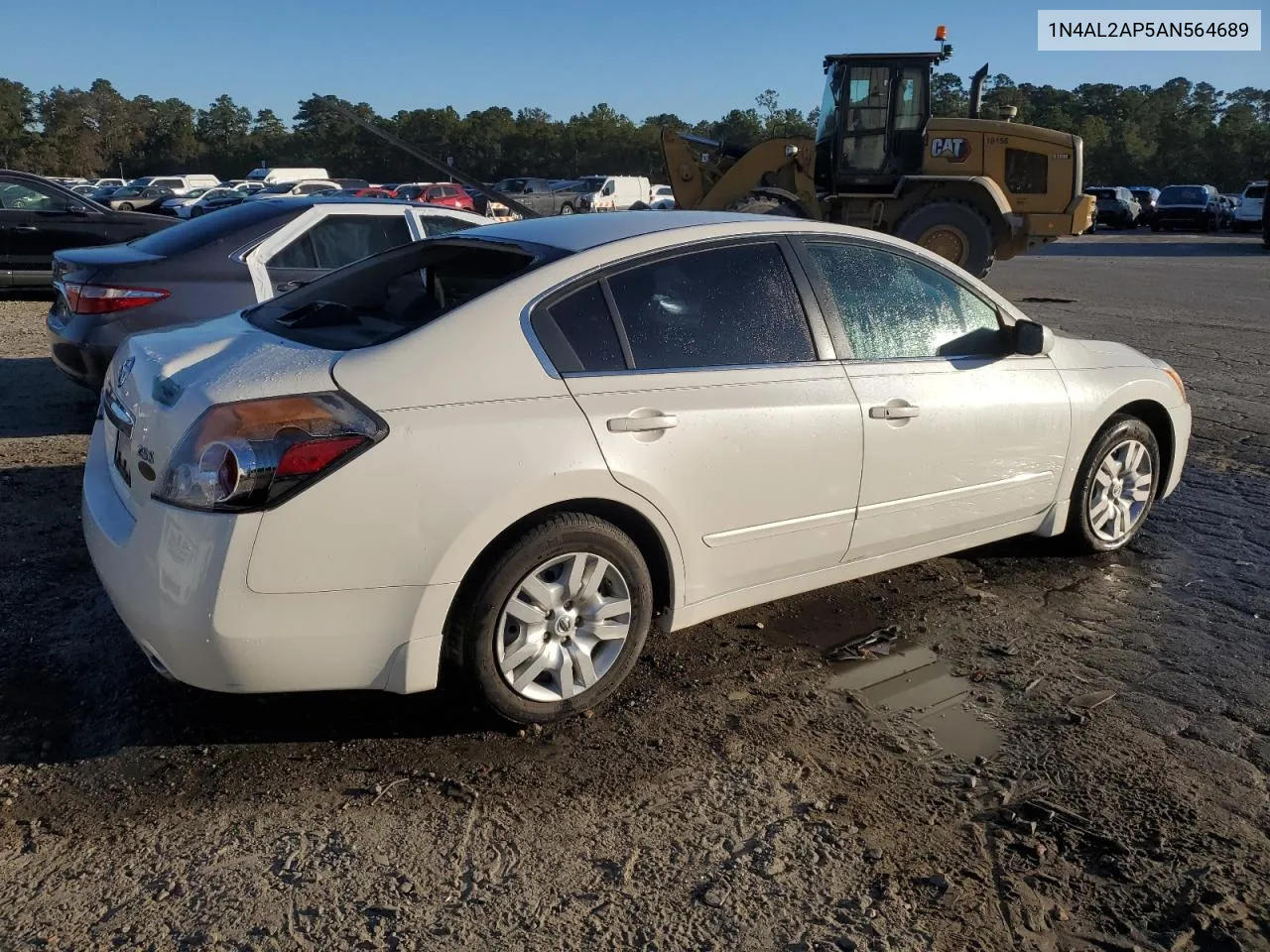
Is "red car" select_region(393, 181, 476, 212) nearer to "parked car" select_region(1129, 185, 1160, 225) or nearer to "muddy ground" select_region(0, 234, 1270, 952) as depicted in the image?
"parked car" select_region(1129, 185, 1160, 225)

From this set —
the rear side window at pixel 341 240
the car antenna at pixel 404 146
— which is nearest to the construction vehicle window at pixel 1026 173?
the car antenna at pixel 404 146

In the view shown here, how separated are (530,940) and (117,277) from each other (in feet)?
16.8

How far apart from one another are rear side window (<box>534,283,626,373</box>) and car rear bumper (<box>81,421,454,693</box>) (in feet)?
2.71

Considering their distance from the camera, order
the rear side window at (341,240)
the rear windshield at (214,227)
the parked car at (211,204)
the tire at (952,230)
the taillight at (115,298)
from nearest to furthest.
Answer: the taillight at (115,298)
the rear windshield at (214,227)
the rear side window at (341,240)
the tire at (952,230)
the parked car at (211,204)

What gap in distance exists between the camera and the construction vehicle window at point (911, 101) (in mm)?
15688

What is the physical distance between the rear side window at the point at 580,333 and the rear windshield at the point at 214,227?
3.91m

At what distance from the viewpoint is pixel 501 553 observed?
3104 mm

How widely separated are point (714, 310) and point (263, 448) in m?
1.62

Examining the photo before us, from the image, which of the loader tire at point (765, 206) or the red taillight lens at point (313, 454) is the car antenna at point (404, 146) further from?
the loader tire at point (765, 206)

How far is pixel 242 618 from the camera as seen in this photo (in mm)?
2824

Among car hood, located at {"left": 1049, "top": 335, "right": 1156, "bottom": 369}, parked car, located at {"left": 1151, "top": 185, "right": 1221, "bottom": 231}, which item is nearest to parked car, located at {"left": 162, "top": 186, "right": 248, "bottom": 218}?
car hood, located at {"left": 1049, "top": 335, "right": 1156, "bottom": 369}

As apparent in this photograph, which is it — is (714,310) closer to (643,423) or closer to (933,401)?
(643,423)

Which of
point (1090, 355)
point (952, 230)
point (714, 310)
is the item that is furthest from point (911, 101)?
point (714, 310)

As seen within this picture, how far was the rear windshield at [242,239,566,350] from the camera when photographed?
11.2ft
